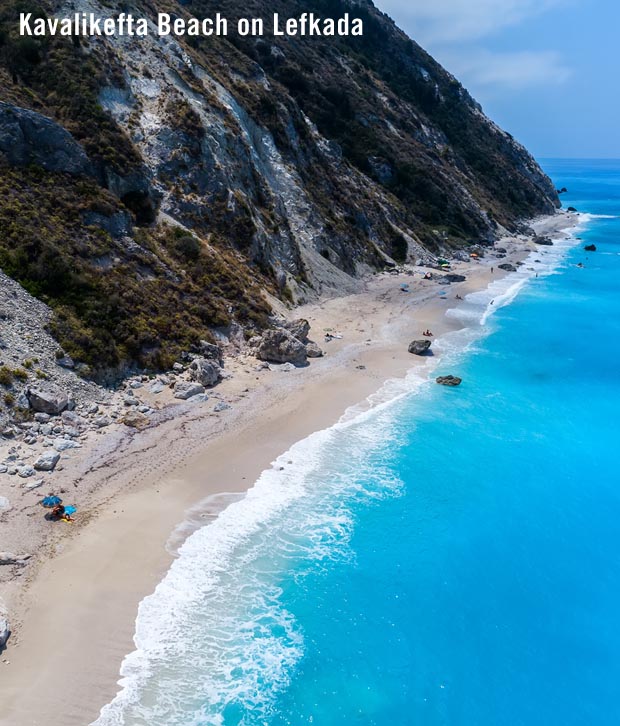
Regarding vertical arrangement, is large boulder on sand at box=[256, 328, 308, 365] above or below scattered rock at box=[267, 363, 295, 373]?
above

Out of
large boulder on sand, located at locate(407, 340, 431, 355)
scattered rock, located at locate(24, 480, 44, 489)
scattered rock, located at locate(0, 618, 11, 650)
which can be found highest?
large boulder on sand, located at locate(407, 340, 431, 355)

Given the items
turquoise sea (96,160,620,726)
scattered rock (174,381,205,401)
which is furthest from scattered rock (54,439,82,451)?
turquoise sea (96,160,620,726)

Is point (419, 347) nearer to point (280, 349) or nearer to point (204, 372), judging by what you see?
point (280, 349)

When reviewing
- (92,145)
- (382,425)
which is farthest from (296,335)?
(92,145)

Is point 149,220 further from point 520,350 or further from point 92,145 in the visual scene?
point 520,350

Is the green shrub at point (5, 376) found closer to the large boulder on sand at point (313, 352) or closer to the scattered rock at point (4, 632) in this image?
the scattered rock at point (4, 632)

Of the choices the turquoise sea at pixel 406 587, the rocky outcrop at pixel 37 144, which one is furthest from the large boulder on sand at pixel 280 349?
the rocky outcrop at pixel 37 144

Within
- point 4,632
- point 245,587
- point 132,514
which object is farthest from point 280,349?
point 4,632

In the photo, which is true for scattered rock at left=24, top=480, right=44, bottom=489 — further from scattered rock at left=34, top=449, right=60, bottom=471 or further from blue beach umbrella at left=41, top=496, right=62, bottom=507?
blue beach umbrella at left=41, top=496, right=62, bottom=507
